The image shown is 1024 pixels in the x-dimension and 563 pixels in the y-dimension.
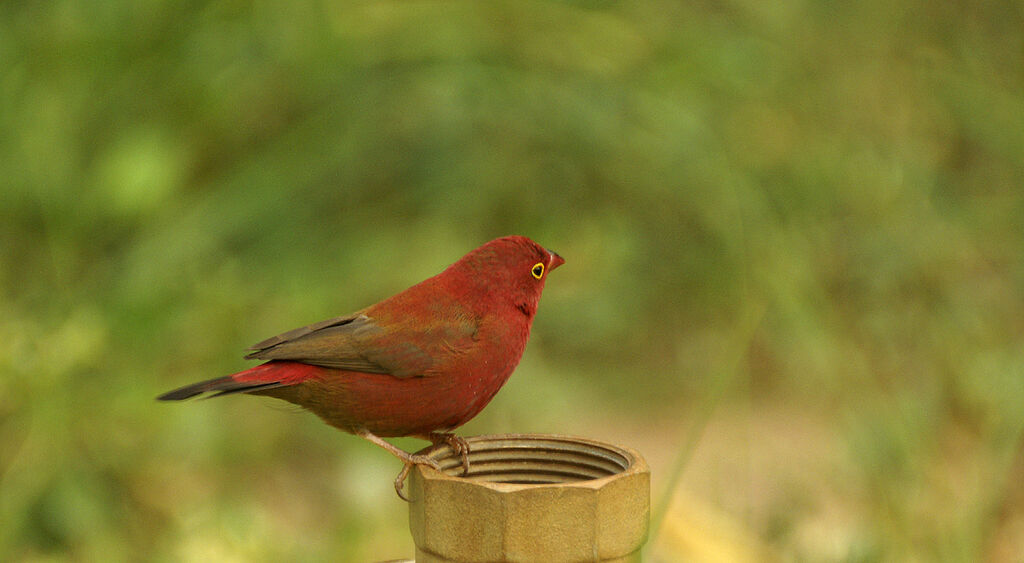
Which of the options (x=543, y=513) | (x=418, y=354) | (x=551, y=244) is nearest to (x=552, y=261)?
(x=418, y=354)

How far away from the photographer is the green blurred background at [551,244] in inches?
136

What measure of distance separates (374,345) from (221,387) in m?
0.25

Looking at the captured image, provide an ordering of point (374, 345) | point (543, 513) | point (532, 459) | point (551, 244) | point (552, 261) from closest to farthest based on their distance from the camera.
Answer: point (543, 513) → point (532, 459) → point (374, 345) → point (552, 261) → point (551, 244)

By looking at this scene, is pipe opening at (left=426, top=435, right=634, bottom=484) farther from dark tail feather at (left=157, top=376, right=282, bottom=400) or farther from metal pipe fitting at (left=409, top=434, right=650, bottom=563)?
dark tail feather at (left=157, top=376, right=282, bottom=400)

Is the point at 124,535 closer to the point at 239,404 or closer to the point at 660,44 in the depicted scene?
the point at 239,404

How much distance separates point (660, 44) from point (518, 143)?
0.72 m

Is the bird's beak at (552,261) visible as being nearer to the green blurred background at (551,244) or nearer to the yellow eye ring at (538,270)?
the yellow eye ring at (538,270)

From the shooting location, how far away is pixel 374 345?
188 cm

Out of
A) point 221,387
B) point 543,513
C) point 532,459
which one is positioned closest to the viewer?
point 543,513

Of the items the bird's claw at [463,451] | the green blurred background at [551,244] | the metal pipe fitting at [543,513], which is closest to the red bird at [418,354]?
the bird's claw at [463,451]

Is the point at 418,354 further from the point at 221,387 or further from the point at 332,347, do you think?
the point at 221,387

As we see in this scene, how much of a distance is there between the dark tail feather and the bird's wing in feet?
0.15

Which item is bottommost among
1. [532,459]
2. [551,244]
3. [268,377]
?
[551,244]

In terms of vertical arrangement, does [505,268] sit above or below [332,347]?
above
